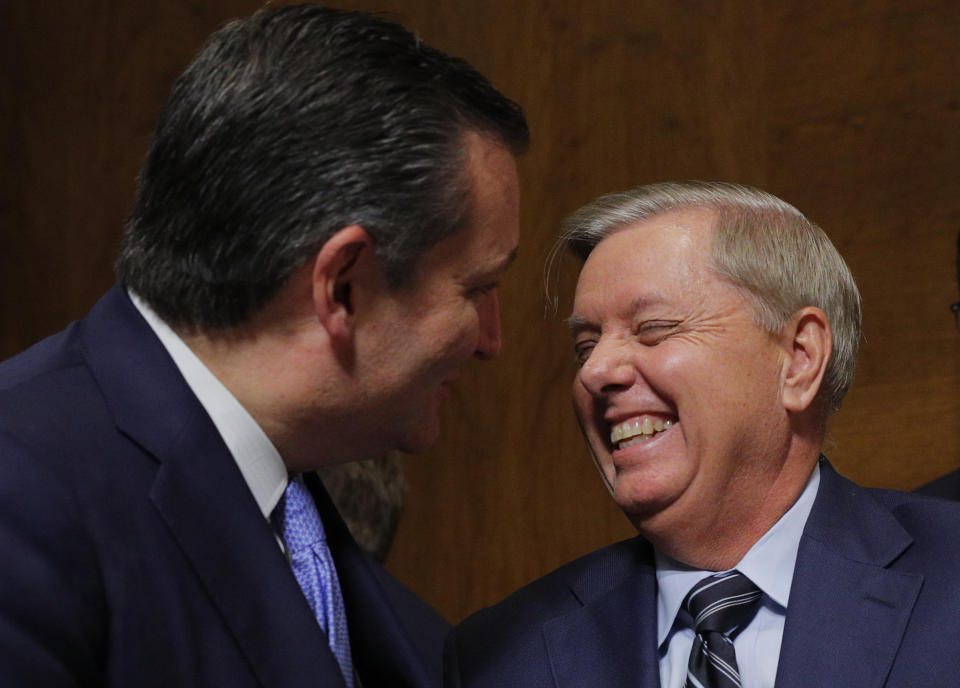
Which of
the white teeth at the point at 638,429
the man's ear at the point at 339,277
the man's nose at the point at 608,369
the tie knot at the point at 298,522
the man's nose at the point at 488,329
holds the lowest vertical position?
the tie knot at the point at 298,522

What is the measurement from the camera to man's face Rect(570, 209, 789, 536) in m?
1.88

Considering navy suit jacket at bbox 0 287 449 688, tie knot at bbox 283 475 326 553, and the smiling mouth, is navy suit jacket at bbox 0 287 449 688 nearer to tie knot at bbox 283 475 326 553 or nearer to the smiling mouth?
tie knot at bbox 283 475 326 553

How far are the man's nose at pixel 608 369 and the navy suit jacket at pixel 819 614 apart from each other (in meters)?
0.30

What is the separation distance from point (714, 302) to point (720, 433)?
0.64 feet

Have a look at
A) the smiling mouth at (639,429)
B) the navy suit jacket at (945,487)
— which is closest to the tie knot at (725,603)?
the smiling mouth at (639,429)

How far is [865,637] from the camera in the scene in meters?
1.75

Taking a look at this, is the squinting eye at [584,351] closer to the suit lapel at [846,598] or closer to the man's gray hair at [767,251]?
the man's gray hair at [767,251]

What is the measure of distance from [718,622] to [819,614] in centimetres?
14

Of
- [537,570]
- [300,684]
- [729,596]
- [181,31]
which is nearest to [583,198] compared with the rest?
[537,570]

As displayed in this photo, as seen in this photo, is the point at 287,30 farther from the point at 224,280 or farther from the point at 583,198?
the point at 583,198

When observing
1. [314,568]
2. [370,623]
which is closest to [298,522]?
[314,568]

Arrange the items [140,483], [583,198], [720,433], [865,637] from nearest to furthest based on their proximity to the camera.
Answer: [140,483] → [865,637] → [720,433] → [583,198]

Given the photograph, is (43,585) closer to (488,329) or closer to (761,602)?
(488,329)

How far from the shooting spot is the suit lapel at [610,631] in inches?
74.6
